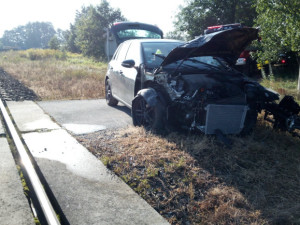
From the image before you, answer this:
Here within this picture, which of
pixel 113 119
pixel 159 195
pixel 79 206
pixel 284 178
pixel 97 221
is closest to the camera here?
pixel 97 221

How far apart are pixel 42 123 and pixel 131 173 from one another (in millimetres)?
3322

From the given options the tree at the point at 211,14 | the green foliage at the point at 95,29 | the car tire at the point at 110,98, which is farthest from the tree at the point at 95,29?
the car tire at the point at 110,98

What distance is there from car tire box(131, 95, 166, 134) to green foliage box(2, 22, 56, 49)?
14759cm

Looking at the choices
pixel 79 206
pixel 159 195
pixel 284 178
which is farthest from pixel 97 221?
pixel 284 178

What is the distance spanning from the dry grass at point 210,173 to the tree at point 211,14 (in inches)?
579

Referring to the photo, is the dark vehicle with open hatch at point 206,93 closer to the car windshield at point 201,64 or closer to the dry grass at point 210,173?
the car windshield at point 201,64

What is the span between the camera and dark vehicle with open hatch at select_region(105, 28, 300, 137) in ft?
14.8

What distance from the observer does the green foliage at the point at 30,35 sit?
141625 mm

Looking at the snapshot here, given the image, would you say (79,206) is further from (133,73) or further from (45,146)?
(133,73)

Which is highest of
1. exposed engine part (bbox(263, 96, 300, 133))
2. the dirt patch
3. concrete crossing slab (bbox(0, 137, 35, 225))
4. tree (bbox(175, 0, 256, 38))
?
tree (bbox(175, 0, 256, 38))

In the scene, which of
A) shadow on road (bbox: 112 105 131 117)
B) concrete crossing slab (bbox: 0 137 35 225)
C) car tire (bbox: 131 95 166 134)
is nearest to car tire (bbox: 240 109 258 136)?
car tire (bbox: 131 95 166 134)

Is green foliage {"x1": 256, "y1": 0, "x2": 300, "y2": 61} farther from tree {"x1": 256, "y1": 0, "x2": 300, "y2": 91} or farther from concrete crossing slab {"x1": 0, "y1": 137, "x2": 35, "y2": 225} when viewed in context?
concrete crossing slab {"x1": 0, "y1": 137, "x2": 35, "y2": 225}

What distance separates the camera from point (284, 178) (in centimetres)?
371

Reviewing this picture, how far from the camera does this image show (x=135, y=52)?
20.4 feet
